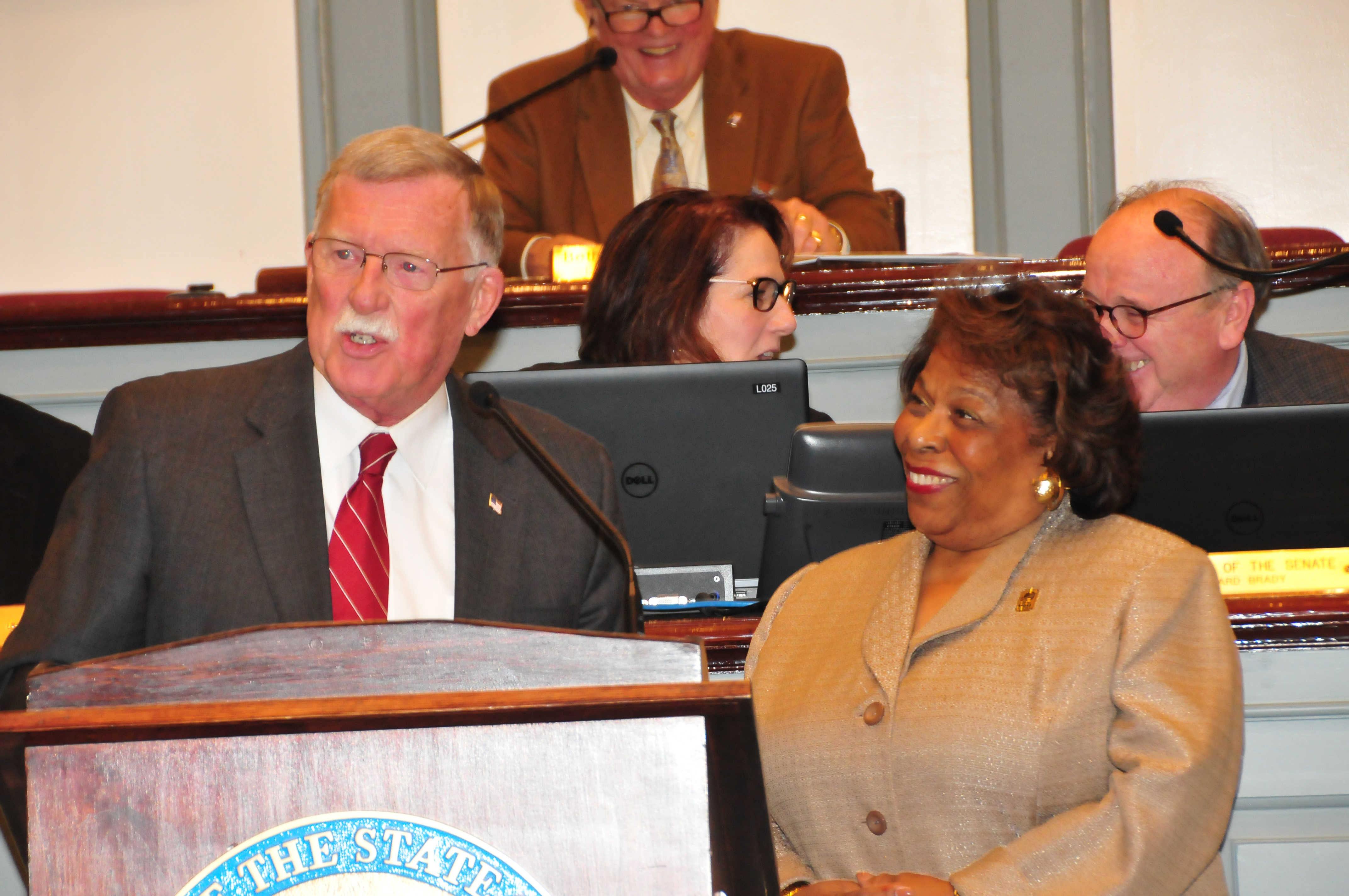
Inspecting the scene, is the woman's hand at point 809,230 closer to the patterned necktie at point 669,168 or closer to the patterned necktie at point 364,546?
the patterned necktie at point 669,168

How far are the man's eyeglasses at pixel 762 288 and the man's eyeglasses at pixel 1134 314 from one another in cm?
61

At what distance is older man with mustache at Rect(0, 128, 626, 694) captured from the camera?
1.66m

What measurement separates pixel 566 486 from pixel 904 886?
570 mm

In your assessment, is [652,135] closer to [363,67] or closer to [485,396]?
[363,67]

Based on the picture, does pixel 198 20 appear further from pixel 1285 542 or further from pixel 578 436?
pixel 1285 542

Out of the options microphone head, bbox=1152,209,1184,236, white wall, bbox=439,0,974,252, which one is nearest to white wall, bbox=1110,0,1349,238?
white wall, bbox=439,0,974,252

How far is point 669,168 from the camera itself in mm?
3641

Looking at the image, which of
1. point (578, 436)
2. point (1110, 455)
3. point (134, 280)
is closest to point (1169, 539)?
point (1110, 455)

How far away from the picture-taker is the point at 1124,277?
8.95 ft

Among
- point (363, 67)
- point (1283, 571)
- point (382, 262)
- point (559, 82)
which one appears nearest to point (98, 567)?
point (382, 262)

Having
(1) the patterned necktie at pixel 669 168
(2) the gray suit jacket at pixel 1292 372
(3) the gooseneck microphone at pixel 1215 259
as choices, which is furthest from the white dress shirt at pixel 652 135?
(2) the gray suit jacket at pixel 1292 372

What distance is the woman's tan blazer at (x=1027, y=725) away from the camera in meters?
1.48

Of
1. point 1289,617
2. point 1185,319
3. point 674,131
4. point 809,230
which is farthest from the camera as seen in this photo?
point 674,131

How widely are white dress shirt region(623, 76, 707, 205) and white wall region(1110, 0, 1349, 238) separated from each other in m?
1.61
